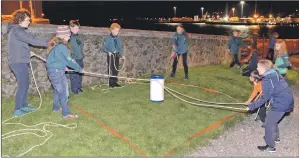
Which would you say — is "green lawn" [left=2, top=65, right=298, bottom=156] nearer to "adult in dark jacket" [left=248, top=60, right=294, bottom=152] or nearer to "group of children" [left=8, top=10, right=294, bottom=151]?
"group of children" [left=8, top=10, right=294, bottom=151]

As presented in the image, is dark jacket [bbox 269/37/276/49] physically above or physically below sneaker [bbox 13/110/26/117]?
above

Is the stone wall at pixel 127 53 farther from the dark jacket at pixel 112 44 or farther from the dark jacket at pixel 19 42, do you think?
the dark jacket at pixel 19 42

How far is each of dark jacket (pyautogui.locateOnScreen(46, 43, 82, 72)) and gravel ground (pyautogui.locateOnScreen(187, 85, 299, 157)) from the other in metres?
3.05

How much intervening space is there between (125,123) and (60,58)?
1.94 metres

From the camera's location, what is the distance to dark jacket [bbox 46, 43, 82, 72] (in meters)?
6.64

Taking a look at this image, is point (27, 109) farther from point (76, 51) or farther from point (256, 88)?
point (256, 88)

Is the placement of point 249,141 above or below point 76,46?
below

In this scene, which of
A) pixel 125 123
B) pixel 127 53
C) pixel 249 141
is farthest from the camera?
pixel 127 53

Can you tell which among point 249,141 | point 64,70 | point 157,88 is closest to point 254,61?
point 157,88

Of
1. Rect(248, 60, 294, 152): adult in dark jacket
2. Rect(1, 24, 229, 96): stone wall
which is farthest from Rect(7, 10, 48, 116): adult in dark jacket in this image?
Rect(248, 60, 294, 152): adult in dark jacket

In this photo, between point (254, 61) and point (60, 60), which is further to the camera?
point (254, 61)

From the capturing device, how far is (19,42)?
6957 millimetres

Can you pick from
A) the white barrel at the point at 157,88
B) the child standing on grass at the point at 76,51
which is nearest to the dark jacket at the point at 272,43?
the white barrel at the point at 157,88

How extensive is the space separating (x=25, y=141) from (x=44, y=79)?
343cm
